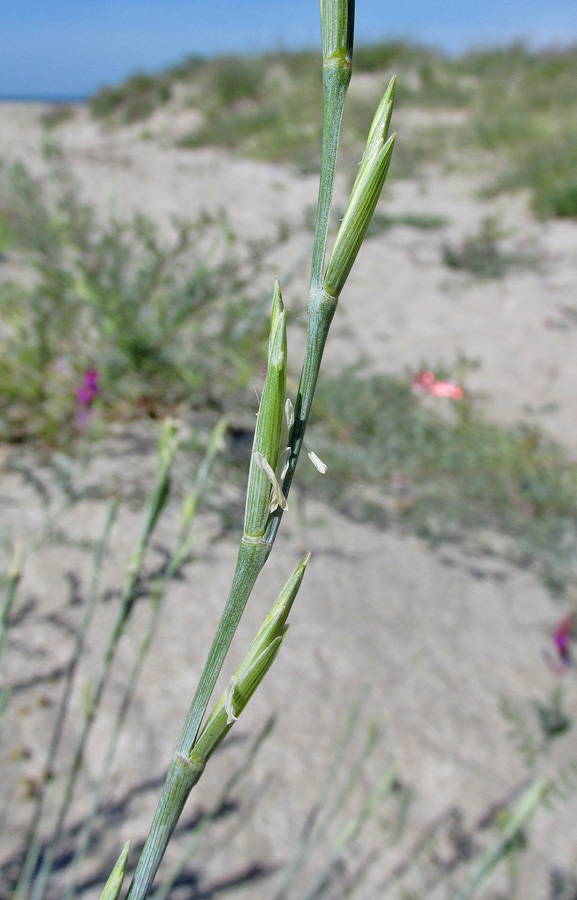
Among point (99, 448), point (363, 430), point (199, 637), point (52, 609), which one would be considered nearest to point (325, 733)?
point (199, 637)

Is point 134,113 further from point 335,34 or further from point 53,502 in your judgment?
point 335,34

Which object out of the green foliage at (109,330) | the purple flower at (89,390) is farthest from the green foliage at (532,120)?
the purple flower at (89,390)

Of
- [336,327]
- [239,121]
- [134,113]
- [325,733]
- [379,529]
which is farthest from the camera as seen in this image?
[134,113]

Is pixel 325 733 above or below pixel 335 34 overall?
below

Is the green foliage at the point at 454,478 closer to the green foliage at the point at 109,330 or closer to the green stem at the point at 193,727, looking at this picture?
the green foliage at the point at 109,330

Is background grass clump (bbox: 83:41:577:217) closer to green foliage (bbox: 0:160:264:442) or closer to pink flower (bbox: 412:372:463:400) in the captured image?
pink flower (bbox: 412:372:463:400)

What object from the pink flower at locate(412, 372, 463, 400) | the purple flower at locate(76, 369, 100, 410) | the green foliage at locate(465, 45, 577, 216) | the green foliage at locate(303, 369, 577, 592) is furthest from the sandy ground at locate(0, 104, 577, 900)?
the green foliage at locate(465, 45, 577, 216)

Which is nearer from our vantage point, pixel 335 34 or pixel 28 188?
pixel 335 34
